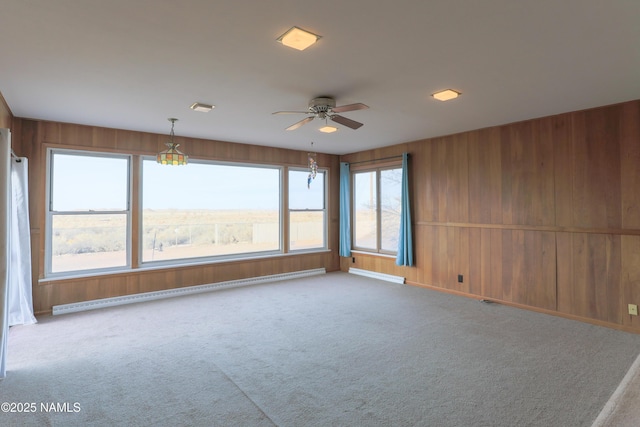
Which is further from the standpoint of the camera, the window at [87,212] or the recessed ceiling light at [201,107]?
the window at [87,212]

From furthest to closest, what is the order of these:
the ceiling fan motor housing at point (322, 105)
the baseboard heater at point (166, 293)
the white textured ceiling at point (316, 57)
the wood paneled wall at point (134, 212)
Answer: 1. the baseboard heater at point (166, 293)
2. the wood paneled wall at point (134, 212)
3. the ceiling fan motor housing at point (322, 105)
4. the white textured ceiling at point (316, 57)

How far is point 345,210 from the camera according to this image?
731 cm

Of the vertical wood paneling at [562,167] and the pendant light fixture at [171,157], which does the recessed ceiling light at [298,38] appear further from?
the vertical wood paneling at [562,167]

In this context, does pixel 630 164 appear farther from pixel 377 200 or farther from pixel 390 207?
pixel 377 200

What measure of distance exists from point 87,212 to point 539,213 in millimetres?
6212

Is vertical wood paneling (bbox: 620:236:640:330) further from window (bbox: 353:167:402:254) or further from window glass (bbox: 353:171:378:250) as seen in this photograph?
window glass (bbox: 353:171:378:250)

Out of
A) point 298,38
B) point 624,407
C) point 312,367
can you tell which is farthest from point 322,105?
point 624,407

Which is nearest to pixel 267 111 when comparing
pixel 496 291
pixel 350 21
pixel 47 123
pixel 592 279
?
pixel 350 21

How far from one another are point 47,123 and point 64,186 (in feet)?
2.77

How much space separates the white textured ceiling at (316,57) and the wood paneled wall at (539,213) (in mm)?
450

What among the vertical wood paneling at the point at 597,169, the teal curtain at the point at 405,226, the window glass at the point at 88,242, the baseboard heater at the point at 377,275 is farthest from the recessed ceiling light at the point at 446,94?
the window glass at the point at 88,242

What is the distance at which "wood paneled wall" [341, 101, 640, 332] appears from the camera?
3848 millimetres

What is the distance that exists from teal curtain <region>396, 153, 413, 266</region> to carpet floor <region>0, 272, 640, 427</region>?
1.46m

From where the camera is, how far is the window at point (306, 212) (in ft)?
22.8
